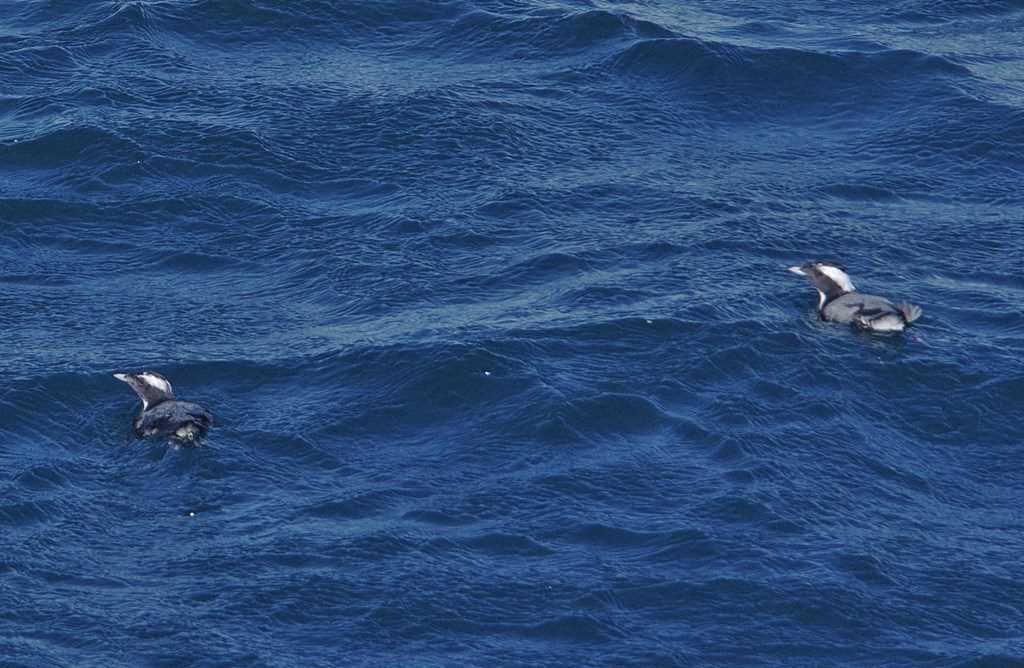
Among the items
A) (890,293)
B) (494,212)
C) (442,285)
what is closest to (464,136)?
(494,212)

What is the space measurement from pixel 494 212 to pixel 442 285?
2.94 m

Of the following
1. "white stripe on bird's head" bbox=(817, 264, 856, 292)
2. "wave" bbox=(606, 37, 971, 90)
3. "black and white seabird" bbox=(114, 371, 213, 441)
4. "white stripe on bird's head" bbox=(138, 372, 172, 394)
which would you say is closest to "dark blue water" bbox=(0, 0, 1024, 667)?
"wave" bbox=(606, 37, 971, 90)

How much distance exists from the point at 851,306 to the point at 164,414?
1164cm

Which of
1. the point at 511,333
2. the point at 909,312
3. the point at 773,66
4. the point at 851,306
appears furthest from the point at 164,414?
the point at 773,66

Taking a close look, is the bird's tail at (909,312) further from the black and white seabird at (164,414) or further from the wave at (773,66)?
the black and white seabird at (164,414)

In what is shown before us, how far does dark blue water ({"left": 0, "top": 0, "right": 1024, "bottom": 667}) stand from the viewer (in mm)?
26922

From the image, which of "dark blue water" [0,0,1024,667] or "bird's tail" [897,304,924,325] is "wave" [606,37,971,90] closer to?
"dark blue water" [0,0,1024,667]

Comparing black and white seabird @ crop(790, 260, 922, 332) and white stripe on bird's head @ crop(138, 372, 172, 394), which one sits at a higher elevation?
black and white seabird @ crop(790, 260, 922, 332)

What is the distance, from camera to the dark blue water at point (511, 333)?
26.9 meters

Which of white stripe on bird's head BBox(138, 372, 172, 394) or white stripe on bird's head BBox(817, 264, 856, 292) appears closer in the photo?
white stripe on bird's head BBox(138, 372, 172, 394)

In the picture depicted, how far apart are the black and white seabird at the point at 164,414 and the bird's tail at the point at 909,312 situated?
11.6m

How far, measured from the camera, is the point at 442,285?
3606 centimetres

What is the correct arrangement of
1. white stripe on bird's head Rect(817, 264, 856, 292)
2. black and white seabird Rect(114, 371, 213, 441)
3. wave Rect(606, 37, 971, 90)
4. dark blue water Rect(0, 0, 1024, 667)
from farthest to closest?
wave Rect(606, 37, 971, 90)
white stripe on bird's head Rect(817, 264, 856, 292)
black and white seabird Rect(114, 371, 213, 441)
dark blue water Rect(0, 0, 1024, 667)

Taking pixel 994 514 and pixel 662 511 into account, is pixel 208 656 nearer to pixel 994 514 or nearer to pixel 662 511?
pixel 662 511
